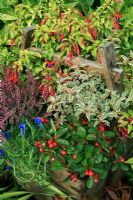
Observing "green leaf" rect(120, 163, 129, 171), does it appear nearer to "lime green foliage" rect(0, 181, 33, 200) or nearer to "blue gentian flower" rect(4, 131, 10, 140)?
"lime green foliage" rect(0, 181, 33, 200)

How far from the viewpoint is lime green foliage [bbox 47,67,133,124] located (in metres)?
2.79

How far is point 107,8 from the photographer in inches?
128

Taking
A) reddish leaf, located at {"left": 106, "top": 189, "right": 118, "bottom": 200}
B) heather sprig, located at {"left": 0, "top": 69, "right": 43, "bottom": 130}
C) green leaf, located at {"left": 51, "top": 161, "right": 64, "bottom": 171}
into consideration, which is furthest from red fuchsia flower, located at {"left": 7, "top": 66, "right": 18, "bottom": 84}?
reddish leaf, located at {"left": 106, "top": 189, "right": 118, "bottom": 200}

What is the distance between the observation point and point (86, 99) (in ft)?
9.33

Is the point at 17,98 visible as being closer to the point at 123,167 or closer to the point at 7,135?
the point at 7,135

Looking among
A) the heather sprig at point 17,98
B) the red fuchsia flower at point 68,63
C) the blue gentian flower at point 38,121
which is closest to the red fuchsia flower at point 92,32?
the red fuchsia flower at point 68,63

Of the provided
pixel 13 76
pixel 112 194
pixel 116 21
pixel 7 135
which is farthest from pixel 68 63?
pixel 112 194

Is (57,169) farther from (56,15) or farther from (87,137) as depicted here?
(56,15)

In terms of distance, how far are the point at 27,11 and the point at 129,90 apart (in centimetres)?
105

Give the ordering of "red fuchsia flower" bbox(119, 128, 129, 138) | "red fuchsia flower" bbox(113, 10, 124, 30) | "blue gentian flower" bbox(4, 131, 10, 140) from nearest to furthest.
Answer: "red fuchsia flower" bbox(119, 128, 129, 138) < "blue gentian flower" bbox(4, 131, 10, 140) < "red fuchsia flower" bbox(113, 10, 124, 30)

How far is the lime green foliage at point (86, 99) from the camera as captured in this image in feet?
9.17

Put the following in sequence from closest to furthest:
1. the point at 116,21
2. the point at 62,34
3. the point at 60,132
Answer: the point at 60,132 → the point at 62,34 → the point at 116,21

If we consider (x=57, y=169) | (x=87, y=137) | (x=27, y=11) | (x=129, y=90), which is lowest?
(x=57, y=169)

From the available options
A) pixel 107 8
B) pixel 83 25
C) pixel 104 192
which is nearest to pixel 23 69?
pixel 83 25
